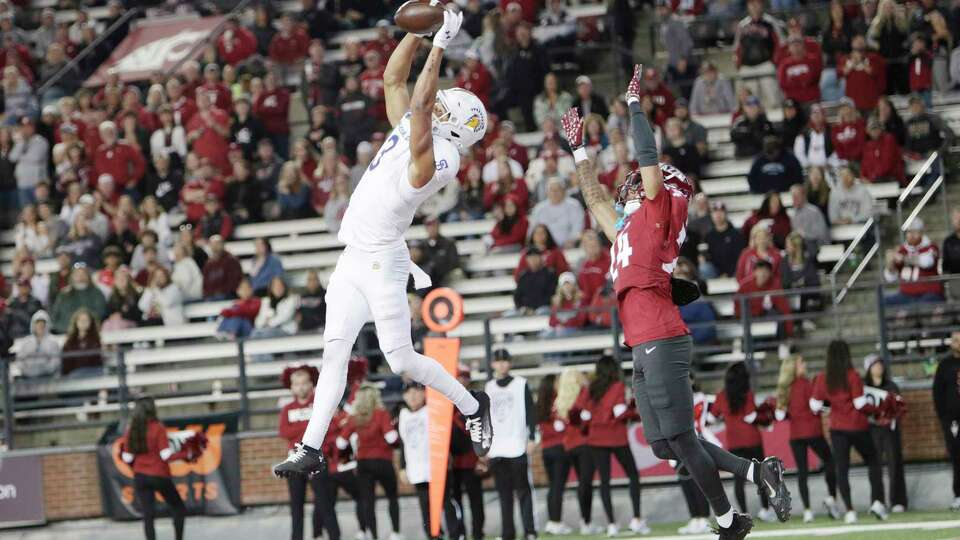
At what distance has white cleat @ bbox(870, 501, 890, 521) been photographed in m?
14.8

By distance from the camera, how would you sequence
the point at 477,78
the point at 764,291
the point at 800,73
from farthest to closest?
the point at 477,78 < the point at 800,73 < the point at 764,291

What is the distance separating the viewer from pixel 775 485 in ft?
29.9

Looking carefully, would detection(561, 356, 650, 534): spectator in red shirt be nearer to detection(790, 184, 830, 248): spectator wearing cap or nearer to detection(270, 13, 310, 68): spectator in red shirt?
detection(790, 184, 830, 248): spectator wearing cap

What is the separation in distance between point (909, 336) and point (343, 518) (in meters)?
6.00

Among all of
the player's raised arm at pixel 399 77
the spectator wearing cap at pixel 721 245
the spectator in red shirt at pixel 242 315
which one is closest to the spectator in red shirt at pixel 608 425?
the spectator wearing cap at pixel 721 245

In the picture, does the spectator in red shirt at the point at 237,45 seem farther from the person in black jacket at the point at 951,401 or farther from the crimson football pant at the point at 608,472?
the person in black jacket at the point at 951,401

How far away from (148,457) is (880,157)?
846 cm

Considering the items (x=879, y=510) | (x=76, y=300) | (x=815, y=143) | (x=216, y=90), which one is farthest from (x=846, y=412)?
(x=216, y=90)

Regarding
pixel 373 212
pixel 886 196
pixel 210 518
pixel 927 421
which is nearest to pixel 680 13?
pixel 886 196

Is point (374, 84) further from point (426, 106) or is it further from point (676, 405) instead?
point (676, 405)

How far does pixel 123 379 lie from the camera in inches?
711

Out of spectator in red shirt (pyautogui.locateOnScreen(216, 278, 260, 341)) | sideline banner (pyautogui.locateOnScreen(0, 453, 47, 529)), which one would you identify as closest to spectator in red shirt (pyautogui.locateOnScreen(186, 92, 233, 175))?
spectator in red shirt (pyautogui.locateOnScreen(216, 278, 260, 341))

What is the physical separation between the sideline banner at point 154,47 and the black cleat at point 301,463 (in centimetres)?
1556

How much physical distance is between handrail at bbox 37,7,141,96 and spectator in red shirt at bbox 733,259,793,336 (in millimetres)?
11717
